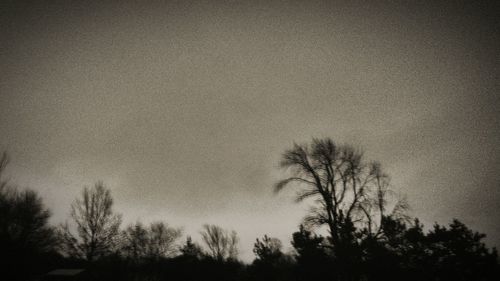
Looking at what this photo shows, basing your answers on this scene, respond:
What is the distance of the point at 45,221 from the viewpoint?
33125 mm

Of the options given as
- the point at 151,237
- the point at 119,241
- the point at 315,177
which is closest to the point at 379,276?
the point at 315,177

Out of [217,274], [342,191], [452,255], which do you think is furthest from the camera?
[217,274]

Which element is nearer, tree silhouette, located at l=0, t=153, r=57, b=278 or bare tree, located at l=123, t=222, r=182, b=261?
tree silhouette, located at l=0, t=153, r=57, b=278

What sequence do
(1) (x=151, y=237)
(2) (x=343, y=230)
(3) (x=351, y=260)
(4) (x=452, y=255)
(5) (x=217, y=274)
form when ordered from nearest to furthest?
(4) (x=452, y=255) < (3) (x=351, y=260) < (2) (x=343, y=230) < (5) (x=217, y=274) < (1) (x=151, y=237)

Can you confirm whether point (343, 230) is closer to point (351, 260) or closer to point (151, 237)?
point (351, 260)

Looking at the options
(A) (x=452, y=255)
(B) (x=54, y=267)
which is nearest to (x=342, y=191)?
(A) (x=452, y=255)

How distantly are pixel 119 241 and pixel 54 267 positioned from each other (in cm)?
695

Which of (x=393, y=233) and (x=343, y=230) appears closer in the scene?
(x=393, y=233)

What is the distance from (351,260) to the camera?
460 inches

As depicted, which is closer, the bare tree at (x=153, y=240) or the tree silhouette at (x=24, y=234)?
the tree silhouette at (x=24, y=234)

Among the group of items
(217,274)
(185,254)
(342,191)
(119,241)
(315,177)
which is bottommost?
(217,274)

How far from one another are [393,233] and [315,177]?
5.91 meters

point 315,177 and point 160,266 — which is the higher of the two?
point 315,177

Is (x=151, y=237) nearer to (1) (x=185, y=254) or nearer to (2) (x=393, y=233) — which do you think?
(1) (x=185, y=254)
